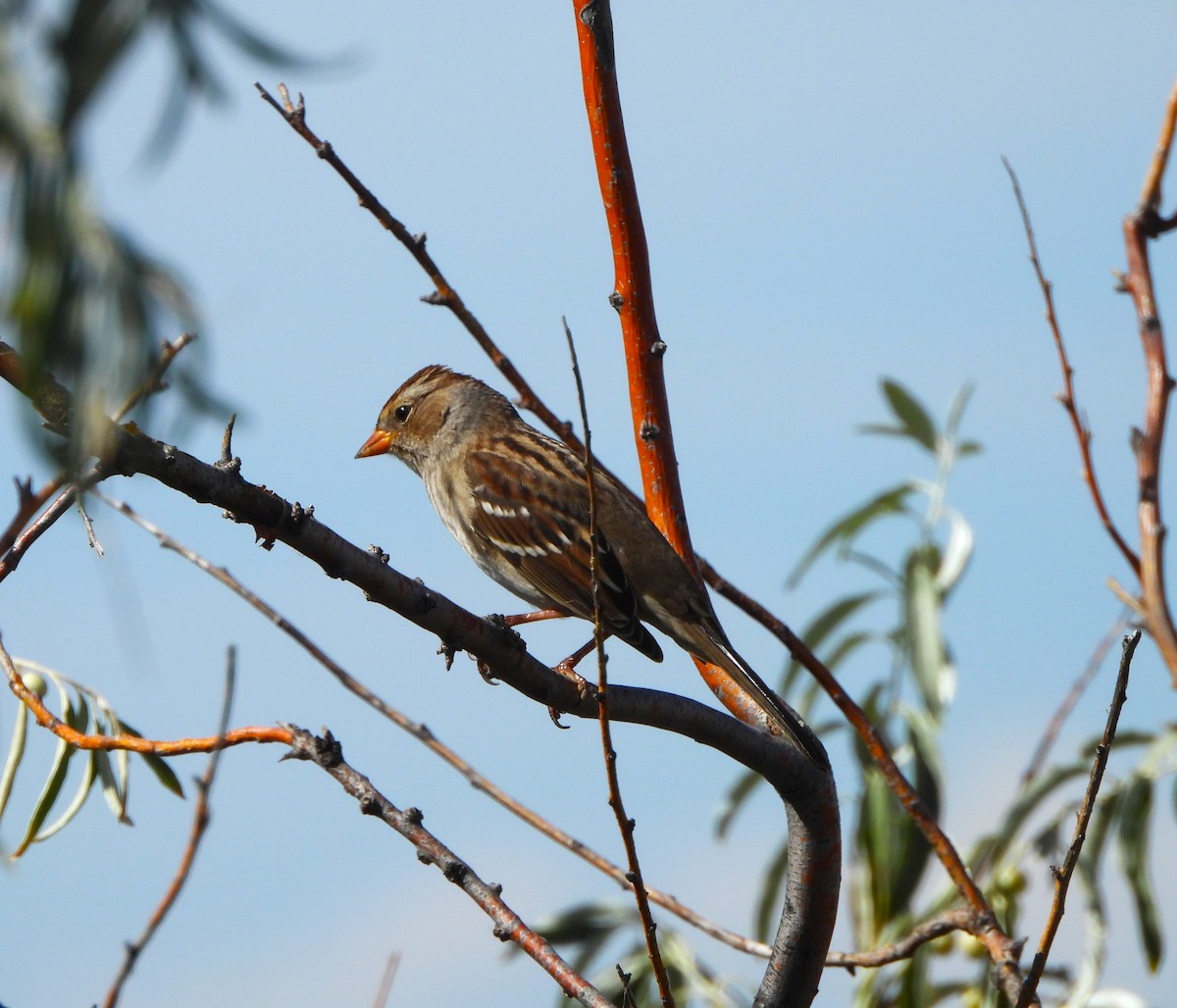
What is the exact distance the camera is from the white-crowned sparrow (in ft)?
14.0

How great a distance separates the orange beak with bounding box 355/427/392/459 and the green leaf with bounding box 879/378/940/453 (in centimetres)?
205

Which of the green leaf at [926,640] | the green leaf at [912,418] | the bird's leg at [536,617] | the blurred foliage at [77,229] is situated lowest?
the blurred foliage at [77,229]

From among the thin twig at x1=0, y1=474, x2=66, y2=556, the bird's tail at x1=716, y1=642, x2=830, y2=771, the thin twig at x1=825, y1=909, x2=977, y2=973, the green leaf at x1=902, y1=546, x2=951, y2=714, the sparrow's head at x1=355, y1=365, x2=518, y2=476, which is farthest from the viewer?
the sparrow's head at x1=355, y1=365, x2=518, y2=476

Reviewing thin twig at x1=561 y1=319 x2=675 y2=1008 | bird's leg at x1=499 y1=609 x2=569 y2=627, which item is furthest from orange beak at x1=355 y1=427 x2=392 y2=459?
thin twig at x1=561 y1=319 x2=675 y2=1008

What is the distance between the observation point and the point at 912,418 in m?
5.41

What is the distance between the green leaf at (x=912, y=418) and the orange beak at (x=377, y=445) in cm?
205

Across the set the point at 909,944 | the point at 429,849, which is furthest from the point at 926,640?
the point at 429,849

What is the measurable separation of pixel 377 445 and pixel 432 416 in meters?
0.27

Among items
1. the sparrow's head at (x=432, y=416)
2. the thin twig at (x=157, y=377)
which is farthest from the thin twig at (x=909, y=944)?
the sparrow's head at (x=432, y=416)

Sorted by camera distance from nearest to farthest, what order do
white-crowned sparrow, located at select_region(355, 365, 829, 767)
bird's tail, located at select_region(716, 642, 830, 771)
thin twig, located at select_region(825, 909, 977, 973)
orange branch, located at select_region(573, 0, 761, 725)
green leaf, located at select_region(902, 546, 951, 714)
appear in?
thin twig, located at select_region(825, 909, 977, 973) < bird's tail, located at select_region(716, 642, 830, 771) < orange branch, located at select_region(573, 0, 761, 725) < white-crowned sparrow, located at select_region(355, 365, 829, 767) < green leaf, located at select_region(902, 546, 951, 714)

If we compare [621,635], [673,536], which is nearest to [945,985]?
[621,635]

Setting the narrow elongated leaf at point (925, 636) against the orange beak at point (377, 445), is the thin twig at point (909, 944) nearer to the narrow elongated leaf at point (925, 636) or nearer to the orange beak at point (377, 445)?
the narrow elongated leaf at point (925, 636)

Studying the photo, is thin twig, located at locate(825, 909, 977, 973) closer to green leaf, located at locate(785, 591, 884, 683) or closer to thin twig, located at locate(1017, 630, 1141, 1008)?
thin twig, located at locate(1017, 630, 1141, 1008)

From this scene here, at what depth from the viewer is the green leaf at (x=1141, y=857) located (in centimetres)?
432
